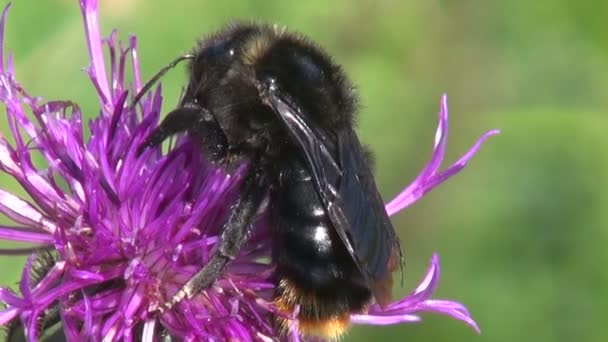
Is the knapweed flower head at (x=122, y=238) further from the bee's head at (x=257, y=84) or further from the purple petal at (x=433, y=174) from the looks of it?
the purple petal at (x=433, y=174)

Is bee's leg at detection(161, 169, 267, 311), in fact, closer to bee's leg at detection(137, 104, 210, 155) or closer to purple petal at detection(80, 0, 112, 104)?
bee's leg at detection(137, 104, 210, 155)

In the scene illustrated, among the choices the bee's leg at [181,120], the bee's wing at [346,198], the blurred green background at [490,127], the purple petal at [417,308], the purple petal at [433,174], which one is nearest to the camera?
the bee's wing at [346,198]

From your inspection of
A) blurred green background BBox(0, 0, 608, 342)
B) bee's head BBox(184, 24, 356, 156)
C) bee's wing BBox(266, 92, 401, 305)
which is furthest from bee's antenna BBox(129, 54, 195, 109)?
blurred green background BBox(0, 0, 608, 342)

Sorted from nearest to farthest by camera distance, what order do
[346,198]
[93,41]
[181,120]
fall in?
[346,198], [181,120], [93,41]

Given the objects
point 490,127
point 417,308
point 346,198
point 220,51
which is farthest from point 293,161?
point 490,127

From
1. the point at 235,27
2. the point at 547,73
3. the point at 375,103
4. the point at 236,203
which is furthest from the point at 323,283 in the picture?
the point at 547,73

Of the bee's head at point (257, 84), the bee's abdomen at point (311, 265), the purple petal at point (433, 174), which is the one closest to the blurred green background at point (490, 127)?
the purple petal at point (433, 174)

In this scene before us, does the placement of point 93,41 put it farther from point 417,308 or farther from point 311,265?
point 417,308
